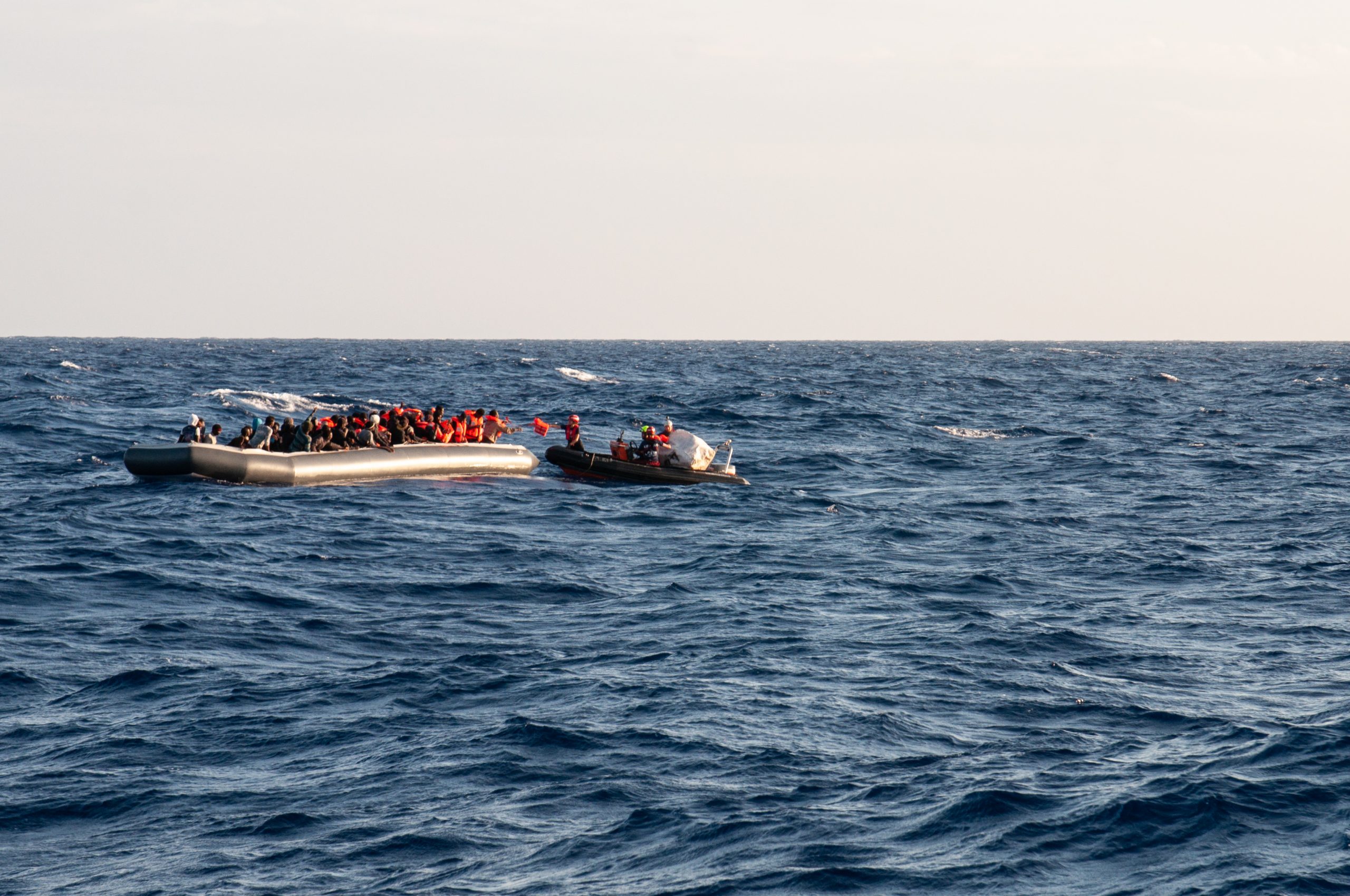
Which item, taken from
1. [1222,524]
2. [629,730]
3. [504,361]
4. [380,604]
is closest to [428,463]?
[380,604]

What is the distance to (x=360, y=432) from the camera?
33.3 meters

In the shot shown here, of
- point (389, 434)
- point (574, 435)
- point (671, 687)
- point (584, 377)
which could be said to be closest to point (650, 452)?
point (574, 435)

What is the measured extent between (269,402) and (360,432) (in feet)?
95.8

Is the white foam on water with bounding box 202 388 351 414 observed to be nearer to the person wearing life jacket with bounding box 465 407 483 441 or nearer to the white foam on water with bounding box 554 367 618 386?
the person wearing life jacket with bounding box 465 407 483 441

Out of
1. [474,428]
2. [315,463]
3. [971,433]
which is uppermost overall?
[474,428]

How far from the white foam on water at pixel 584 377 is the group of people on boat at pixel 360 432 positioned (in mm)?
Answer: 46628

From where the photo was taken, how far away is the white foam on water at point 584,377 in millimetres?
85512

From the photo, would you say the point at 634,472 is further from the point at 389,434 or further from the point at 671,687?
the point at 671,687

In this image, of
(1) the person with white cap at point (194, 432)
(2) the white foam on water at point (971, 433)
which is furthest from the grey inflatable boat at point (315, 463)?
(2) the white foam on water at point (971, 433)

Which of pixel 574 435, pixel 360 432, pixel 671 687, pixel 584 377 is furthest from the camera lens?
pixel 584 377

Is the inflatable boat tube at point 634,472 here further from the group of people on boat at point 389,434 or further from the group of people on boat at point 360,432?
the group of people on boat at point 360,432

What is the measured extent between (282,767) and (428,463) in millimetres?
21287

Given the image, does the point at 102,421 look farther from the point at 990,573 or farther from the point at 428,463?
the point at 990,573

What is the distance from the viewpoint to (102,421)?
47406 millimetres
